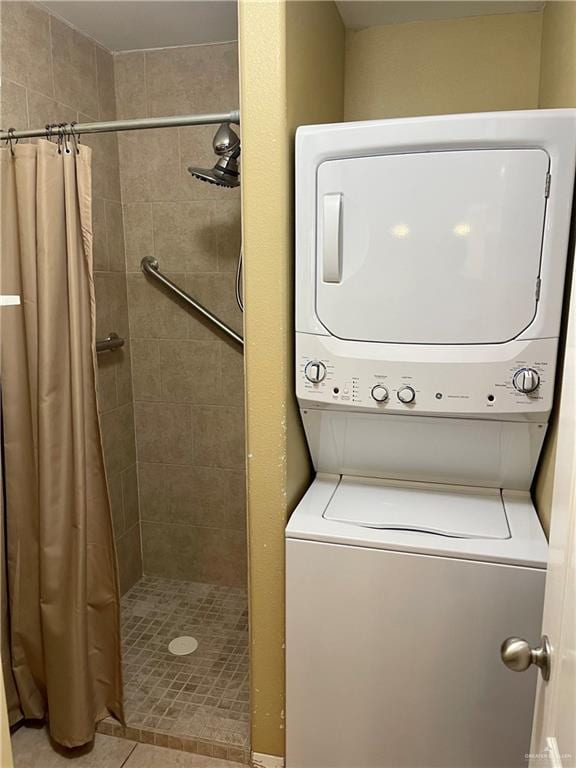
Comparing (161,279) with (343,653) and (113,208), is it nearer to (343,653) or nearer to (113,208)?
(113,208)

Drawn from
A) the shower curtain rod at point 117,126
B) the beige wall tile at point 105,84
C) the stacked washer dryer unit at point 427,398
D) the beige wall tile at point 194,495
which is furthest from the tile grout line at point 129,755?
the beige wall tile at point 105,84

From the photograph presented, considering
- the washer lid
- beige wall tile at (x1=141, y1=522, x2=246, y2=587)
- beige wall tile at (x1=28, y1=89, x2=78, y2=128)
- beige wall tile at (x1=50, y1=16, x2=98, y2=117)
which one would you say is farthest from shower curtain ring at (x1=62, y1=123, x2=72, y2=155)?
beige wall tile at (x1=141, y1=522, x2=246, y2=587)

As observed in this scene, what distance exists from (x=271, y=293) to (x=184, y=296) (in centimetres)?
98

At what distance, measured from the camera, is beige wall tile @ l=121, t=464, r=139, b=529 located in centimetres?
257

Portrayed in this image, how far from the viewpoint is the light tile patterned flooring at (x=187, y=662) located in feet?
6.14

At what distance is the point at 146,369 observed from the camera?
2.55 meters

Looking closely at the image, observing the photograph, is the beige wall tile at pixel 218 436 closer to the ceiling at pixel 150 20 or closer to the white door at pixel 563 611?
the ceiling at pixel 150 20

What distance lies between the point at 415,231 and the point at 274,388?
→ 52cm

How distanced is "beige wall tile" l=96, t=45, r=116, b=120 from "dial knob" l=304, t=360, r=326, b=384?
57.5 inches

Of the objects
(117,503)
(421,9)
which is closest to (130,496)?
(117,503)

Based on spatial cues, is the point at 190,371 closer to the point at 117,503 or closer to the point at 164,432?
the point at 164,432

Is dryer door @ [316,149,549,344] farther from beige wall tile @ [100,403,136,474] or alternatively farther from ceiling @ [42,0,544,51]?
beige wall tile @ [100,403,136,474]

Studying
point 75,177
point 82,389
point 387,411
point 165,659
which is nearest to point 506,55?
point 387,411

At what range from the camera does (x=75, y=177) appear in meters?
1.59
